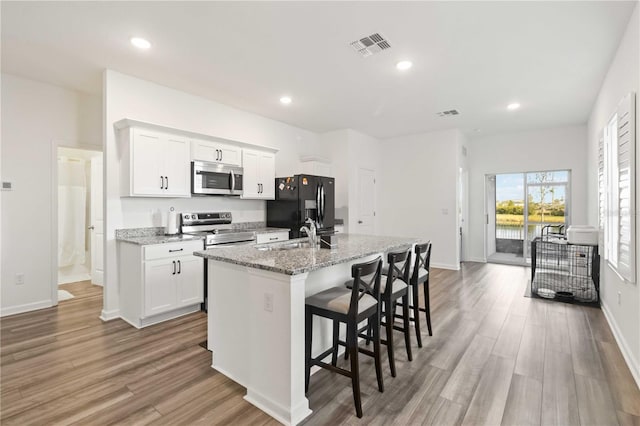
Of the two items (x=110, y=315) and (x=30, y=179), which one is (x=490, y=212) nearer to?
(x=110, y=315)

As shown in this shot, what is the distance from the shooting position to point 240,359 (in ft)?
7.55

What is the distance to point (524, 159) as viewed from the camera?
6.69 m

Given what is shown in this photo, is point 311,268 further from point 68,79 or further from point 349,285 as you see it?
point 68,79

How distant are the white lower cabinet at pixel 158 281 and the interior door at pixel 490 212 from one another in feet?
20.6

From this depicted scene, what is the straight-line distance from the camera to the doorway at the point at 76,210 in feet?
17.5

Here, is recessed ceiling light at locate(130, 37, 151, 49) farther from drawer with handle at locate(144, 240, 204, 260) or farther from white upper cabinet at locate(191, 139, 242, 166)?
drawer with handle at locate(144, 240, 204, 260)

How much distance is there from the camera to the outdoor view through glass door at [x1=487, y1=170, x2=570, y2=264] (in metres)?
6.55

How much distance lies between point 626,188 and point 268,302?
9.93 ft

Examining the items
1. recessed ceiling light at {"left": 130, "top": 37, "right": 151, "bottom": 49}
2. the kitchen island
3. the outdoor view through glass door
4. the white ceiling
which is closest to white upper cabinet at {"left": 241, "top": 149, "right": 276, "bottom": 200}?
the white ceiling

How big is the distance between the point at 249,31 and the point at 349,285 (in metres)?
2.40

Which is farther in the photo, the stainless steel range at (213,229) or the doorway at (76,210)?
the doorway at (76,210)

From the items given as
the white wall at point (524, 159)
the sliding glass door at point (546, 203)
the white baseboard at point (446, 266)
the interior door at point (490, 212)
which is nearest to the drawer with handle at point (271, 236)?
the white baseboard at point (446, 266)

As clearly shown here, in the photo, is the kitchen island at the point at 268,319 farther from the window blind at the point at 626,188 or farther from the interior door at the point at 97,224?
the interior door at the point at 97,224

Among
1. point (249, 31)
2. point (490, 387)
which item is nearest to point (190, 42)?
point (249, 31)
